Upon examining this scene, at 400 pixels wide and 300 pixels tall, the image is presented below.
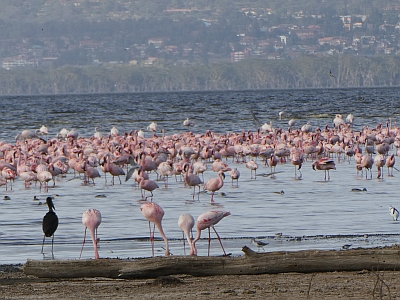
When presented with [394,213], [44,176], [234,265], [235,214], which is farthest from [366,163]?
[234,265]

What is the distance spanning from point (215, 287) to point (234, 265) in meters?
0.44

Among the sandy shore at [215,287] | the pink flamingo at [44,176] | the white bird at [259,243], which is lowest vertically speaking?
the white bird at [259,243]

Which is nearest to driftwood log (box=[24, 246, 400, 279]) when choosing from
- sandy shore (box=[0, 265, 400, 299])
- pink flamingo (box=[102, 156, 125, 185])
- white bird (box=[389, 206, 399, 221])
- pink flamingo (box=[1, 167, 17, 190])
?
sandy shore (box=[0, 265, 400, 299])

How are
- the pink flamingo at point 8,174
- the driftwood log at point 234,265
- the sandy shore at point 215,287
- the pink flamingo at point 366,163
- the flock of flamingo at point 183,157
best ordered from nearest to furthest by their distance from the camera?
the sandy shore at point 215,287
the driftwood log at point 234,265
the flock of flamingo at point 183,157
the pink flamingo at point 8,174
the pink flamingo at point 366,163

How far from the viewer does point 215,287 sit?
7.97 meters

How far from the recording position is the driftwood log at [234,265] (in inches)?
325

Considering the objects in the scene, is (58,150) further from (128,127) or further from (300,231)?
(128,127)

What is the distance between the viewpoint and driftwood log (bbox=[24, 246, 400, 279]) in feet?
27.1

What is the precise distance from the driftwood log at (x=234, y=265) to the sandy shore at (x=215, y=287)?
0.23 feet

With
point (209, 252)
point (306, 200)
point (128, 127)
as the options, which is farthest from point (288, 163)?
point (128, 127)

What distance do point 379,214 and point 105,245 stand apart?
4.26 metres

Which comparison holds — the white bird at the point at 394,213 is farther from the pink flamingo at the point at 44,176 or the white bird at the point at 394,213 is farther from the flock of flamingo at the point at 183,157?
the pink flamingo at the point at 44,176

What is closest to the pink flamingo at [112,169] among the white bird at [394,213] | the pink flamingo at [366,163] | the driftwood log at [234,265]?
the pink flamingo at [366,163]

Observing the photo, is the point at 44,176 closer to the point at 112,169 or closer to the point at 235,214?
the point at 112,169
